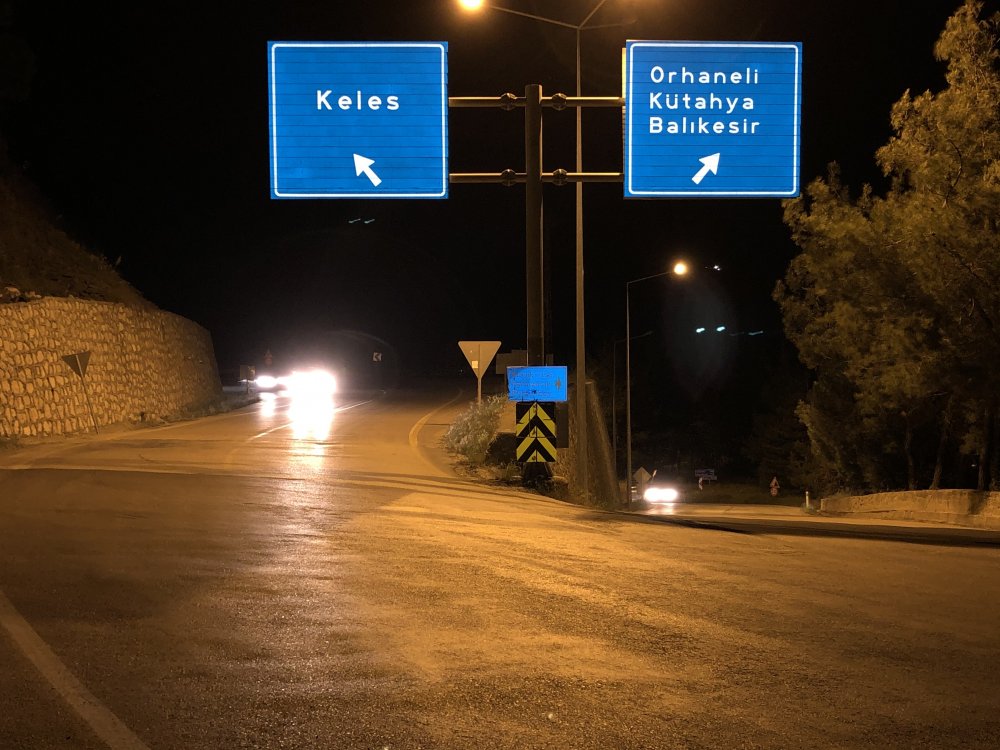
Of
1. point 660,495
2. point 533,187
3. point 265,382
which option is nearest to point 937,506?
point 533,187

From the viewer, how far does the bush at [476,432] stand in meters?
21.2

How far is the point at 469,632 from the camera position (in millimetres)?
7055

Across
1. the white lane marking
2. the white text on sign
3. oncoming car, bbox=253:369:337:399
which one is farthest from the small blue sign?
oncoming car, bbox=253:369:337:399

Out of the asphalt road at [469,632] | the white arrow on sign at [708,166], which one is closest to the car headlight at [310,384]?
the white arrow on sign at [708,166]

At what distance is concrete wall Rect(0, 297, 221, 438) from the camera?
24.3 meters

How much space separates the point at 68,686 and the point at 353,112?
33.5 feet

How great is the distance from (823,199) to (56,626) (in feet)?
64.0

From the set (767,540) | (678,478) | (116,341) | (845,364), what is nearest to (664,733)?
(767,540)

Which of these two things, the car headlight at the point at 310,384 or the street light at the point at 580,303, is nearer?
the street light at the point at 580,303

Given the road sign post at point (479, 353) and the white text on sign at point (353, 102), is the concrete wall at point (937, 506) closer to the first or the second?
the road sign post at point (479, 353)

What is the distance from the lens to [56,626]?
7.00 meters

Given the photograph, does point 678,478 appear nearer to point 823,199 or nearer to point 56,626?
point 823,199

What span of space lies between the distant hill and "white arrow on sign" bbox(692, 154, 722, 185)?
60.9ft

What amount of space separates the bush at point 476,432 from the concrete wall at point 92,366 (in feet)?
32.8
